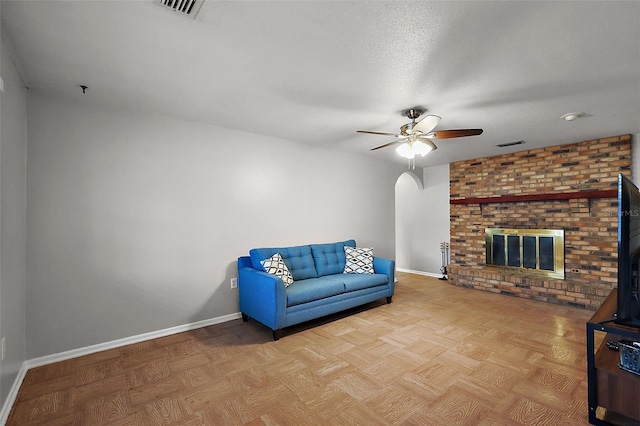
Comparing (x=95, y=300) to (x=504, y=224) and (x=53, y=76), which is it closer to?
(x=53, y=76)

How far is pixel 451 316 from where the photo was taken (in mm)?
3654

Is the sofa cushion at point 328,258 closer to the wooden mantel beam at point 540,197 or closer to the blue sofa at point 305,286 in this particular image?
the blue sofa at point 305,286

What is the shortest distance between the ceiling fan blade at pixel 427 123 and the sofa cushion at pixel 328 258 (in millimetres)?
2132

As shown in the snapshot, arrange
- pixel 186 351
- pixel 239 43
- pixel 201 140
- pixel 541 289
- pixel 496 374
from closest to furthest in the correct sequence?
1. pixel 239 43
2. pixel 496 374
3. pixel 186 351
4. pixel 201 140
5. pixel 541 289

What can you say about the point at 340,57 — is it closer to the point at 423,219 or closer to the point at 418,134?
the point at 418,134

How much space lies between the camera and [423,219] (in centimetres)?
638

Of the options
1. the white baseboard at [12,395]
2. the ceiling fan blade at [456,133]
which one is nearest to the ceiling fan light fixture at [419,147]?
the ceiling fan blade at [456,133]

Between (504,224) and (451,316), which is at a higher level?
(504,224)

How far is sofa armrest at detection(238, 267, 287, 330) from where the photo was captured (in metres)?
2.97

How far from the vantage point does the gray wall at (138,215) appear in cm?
259

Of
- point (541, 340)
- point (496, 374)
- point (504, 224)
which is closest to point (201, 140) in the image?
point (496, 374)

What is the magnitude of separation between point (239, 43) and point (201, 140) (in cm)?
178

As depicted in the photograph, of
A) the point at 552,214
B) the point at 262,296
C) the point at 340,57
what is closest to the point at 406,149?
the point at 340,57

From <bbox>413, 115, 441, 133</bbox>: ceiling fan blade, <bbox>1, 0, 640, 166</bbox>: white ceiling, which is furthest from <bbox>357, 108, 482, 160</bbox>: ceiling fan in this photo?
<bbox>1, 0, 640, 166</bbox>: white ceiling
